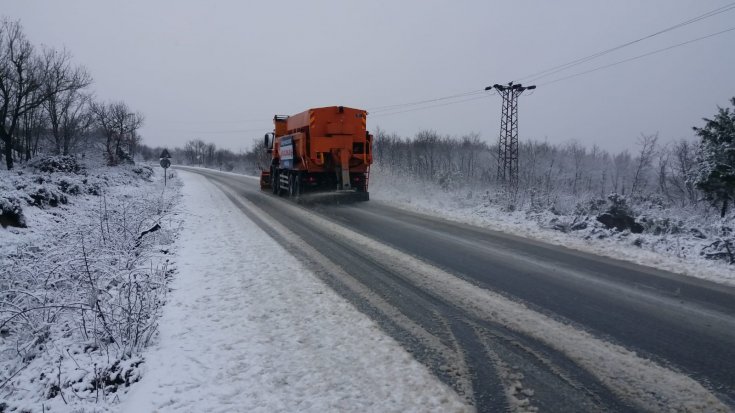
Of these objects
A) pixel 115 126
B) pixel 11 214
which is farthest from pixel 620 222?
pixel 115 126

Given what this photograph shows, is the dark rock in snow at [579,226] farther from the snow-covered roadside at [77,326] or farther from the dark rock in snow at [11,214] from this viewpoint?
the dark rock in snow at [11,214]

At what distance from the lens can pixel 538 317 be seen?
4.31 meters

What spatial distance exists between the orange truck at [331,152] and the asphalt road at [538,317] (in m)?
7.58

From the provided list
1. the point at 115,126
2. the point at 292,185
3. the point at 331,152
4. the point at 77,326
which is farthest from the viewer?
the point at 115,126

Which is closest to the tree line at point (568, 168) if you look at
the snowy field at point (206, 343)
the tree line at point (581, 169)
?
the tree line at point (581, 169)

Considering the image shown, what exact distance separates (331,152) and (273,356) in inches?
502

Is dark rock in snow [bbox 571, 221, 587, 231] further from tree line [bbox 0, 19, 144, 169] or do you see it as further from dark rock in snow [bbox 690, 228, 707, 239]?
tree line [bbox 0, 19, 144, 169]

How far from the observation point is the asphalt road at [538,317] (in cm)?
295

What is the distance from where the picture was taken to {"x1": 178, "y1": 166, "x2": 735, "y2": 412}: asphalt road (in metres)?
2.95

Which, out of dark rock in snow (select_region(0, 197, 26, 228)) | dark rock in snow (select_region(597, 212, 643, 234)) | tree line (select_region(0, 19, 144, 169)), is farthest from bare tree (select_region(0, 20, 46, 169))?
dark rock in snow (select_region(597, 212, 643, 234))

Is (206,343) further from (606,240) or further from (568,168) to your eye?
(568,168)

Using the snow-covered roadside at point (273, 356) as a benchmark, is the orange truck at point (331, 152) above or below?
above

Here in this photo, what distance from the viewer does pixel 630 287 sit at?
17.9 feet

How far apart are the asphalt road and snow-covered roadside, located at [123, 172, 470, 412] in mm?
285
